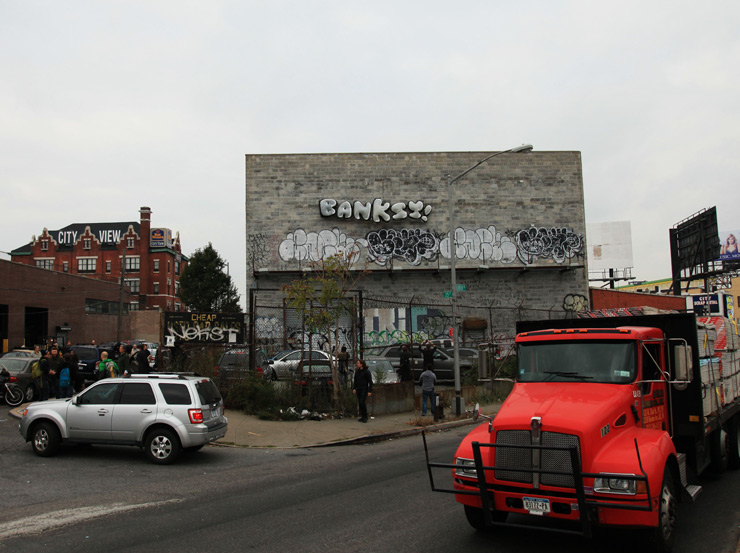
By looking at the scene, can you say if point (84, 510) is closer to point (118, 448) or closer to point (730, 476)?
point (118, 448)

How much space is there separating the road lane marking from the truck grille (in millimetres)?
4995

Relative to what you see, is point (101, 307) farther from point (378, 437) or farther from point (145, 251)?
point (378, 437)

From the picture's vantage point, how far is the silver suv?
1152 centimetres

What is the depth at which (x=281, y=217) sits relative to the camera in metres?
32.2

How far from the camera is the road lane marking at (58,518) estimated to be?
7184mm

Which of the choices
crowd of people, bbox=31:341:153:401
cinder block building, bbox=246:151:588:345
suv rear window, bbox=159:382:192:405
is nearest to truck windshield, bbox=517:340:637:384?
suv rear window, bbox=159:382:192:405

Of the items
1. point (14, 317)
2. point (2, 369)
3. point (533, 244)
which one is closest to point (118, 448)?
point (2, 369)

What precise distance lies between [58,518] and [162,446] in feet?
12.5

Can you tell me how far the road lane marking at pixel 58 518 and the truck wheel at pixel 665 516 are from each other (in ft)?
20.5

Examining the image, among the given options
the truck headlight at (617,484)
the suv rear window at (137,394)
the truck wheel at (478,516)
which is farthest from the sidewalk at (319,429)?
the truck headlight at (617,484)

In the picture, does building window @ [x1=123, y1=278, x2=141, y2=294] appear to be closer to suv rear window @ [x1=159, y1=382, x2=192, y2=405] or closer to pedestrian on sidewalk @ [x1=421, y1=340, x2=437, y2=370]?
pedestrian on sidewalk @ [x1=421, y1=340, x2=437, y2=370]

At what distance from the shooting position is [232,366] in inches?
726

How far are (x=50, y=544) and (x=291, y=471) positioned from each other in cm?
485

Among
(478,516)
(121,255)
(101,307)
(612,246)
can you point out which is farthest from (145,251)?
(478,516)
